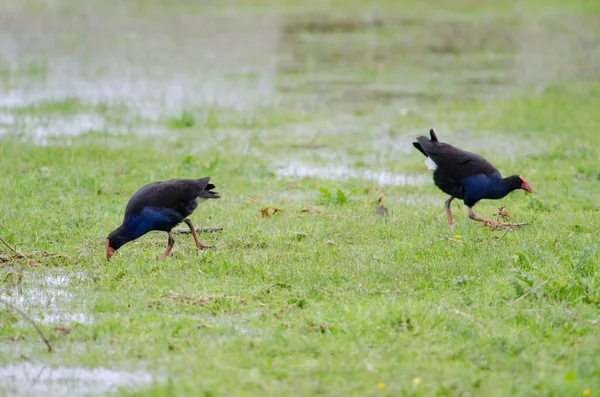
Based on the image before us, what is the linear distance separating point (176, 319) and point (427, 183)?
5.38m

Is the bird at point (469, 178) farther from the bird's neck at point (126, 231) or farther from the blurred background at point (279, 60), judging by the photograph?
the blurred background at point (279, 60)

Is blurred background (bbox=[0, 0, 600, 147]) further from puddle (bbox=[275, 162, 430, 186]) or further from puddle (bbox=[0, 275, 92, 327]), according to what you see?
puddle (bbox=[0, 275, 92, 327])

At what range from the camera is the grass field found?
5379mm

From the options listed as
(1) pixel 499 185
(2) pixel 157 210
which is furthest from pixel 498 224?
(2) pixel 157 210

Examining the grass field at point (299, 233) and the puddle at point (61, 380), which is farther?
the grass field at point (299, 233)

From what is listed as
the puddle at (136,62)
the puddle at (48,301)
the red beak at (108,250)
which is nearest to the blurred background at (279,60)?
the puddle at (136,62)

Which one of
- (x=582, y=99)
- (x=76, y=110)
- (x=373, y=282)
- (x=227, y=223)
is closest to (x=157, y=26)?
(x=76, y=110)

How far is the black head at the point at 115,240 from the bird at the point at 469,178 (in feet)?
10.1

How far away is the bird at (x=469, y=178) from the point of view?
8.59 metres

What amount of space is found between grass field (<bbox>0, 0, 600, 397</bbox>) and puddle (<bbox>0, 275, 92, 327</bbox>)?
0.02 metres

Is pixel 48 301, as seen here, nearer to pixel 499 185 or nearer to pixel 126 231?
pixel 126 231

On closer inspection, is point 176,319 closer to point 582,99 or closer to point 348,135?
point 348,135

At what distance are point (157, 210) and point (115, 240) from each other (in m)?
0.43

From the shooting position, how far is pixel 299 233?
818 cm
